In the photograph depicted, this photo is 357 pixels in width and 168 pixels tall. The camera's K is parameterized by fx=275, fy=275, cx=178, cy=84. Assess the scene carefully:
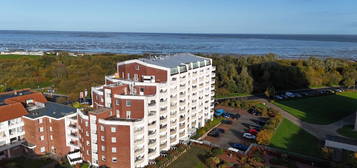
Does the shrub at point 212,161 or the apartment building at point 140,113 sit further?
the shrub at point 212,161

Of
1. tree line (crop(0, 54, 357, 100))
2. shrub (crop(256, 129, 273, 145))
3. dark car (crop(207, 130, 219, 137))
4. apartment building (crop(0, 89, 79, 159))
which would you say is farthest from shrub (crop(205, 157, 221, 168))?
tree line (crop(0, 54, 357, 100))

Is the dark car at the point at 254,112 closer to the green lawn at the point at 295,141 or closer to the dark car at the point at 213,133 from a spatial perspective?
the green lawn at the point at 295,141

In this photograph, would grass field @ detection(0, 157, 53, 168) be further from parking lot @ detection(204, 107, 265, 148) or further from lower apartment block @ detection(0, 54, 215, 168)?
parking lot @ detection(204, 107, 265, 148)

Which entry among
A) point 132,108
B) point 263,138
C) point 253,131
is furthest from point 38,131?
point 253,131

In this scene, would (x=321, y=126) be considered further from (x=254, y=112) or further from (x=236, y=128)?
(x=236, y=128)

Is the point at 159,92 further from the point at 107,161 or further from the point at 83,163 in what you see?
the point at 83,163

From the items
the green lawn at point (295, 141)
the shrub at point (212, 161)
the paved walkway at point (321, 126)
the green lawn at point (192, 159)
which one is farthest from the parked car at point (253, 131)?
the shrub at point (212, 161)
